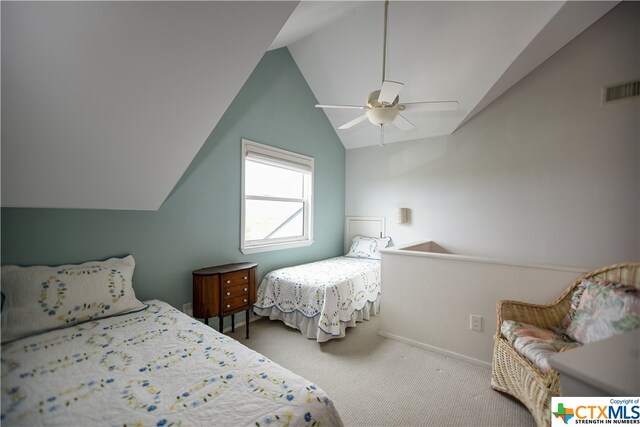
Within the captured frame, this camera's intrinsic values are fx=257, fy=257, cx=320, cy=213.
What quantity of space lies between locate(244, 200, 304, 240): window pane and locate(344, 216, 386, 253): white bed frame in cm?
104

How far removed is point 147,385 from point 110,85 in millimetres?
1436

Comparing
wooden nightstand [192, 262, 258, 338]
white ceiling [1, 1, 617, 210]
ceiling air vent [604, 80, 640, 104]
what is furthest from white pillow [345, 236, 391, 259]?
ceiling air vent [604, 80, 640, 104]

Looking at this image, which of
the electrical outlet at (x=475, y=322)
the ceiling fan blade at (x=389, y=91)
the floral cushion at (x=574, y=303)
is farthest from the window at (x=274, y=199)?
the floral cushion at (x=574, y=303)

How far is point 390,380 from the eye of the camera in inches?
77.2

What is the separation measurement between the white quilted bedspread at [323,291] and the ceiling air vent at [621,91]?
9.89 feet

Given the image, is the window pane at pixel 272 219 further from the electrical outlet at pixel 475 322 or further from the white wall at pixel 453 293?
the electrical outlet at pixel 475 322

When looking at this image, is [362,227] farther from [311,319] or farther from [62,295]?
[62,295]

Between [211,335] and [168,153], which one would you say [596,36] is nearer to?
[168,153]

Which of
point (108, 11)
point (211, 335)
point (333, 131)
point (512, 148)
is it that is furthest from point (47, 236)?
point (512, 148)

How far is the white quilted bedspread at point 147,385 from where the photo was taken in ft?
2.91

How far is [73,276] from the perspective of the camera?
1.58 m

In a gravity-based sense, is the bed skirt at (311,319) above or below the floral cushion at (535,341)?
below

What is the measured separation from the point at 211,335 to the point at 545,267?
92.2 inches

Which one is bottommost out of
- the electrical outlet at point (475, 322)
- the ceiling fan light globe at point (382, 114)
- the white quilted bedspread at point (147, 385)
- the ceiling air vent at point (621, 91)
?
the electrical outlet at point (475, 322)
